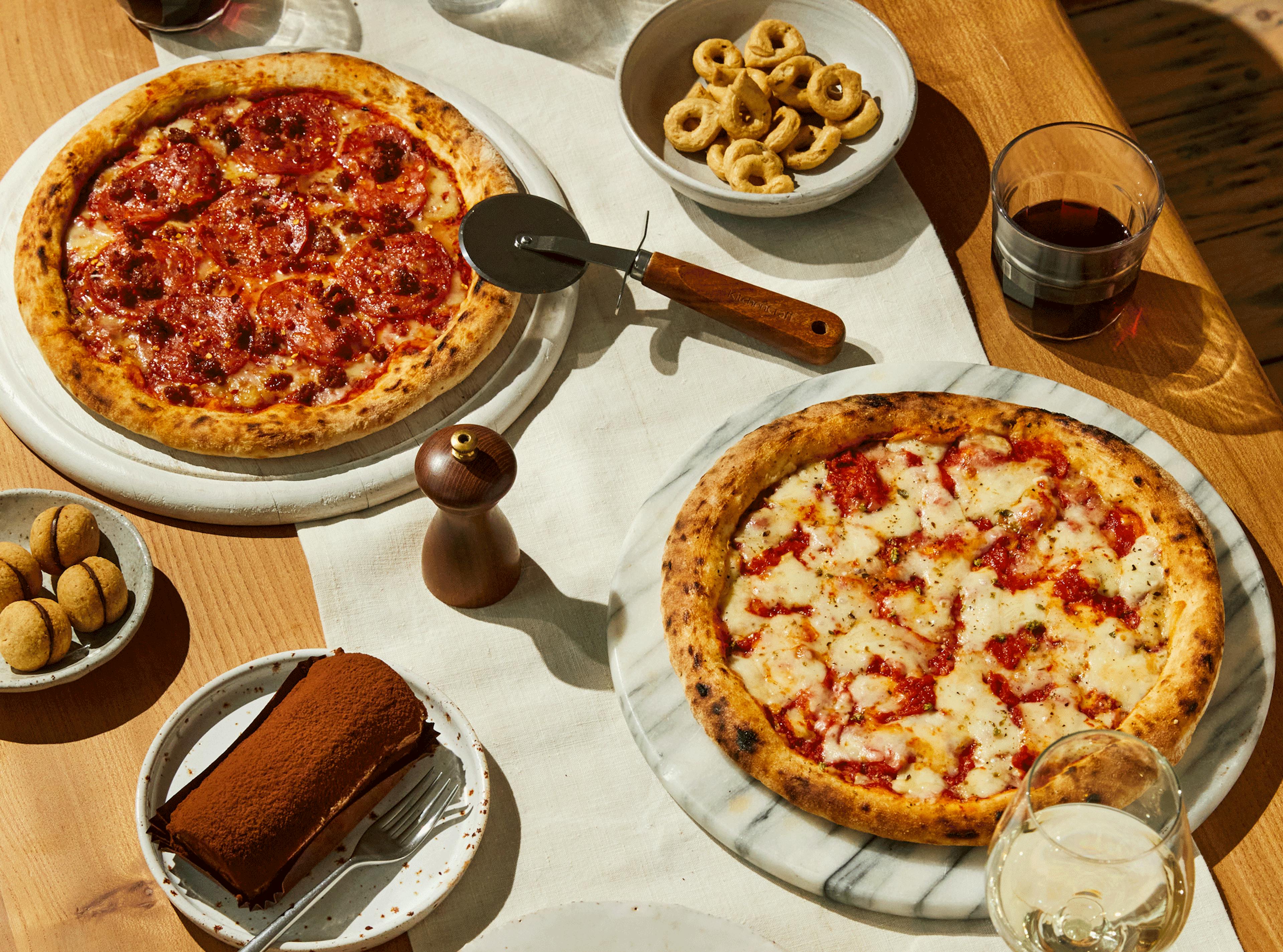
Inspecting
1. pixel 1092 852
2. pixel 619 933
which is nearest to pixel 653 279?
pixel 619 933

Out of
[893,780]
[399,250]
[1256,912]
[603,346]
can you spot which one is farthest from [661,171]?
[1256,912]

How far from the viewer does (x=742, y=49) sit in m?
2.54

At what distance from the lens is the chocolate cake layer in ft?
5.19

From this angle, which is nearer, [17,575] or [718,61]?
[17,575]

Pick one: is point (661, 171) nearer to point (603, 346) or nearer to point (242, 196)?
point (603, 346)

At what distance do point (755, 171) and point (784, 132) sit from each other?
0.09 meters

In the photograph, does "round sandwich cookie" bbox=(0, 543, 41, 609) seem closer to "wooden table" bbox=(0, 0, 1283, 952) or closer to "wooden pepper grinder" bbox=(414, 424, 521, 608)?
"wooden table" bbox=(0, 0, 1283, 952)

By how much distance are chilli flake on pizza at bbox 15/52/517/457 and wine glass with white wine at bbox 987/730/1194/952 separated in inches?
47.6

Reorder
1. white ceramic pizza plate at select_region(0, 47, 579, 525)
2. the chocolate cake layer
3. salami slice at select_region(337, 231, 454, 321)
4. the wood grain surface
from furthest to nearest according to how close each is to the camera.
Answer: the wood grain surface
salami slice at select_region(337, 231, 454, 321)
white ceramic pizza plate at select_region(0, 47, 579, 525)
the chocolate cake layer

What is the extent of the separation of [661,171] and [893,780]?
1213mm

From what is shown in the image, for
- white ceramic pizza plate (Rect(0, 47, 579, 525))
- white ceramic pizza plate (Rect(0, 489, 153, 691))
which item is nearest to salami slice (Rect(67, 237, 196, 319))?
white ceramic pizza plate (Rect(0, 47, 579, 525))

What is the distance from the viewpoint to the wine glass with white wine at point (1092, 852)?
132 cm

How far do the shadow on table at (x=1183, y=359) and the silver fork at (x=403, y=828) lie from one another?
53.0 inches

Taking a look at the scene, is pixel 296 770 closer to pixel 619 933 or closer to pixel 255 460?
pixel 619 933
